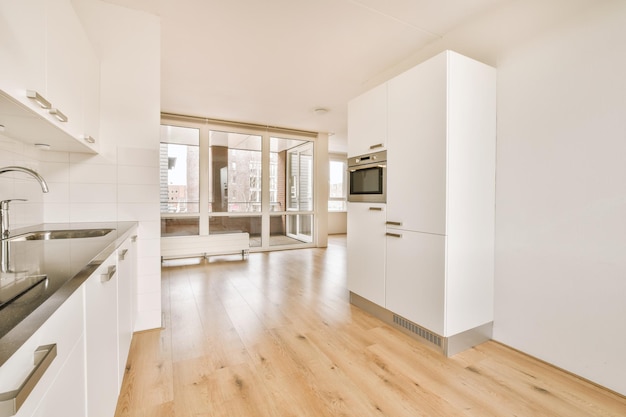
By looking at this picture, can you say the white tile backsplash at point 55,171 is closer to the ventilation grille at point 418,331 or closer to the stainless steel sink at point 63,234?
the stainless steel sink at point 63,234

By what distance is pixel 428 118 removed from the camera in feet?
6.69

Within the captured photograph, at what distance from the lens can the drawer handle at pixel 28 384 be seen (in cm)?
43

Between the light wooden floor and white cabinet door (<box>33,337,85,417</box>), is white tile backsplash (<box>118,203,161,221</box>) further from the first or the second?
white cabinet door (<box>33,337,85,417</box>)

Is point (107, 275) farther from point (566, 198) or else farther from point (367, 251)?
point (566, 198)

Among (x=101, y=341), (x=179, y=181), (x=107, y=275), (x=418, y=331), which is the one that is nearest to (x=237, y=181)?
(x=179, y=181)

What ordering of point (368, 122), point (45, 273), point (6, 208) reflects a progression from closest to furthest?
point (45, 273)
point (6, 208)
point (368, 122)

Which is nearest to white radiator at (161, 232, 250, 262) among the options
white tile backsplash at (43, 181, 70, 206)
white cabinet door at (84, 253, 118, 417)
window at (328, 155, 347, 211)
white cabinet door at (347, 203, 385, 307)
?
white tile backsplash at (43, 181, 70, 206)

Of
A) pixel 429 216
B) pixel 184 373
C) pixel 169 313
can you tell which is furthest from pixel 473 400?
pixel 169 313

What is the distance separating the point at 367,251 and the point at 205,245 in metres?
3.45

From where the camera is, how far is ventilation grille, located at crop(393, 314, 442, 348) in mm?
2037

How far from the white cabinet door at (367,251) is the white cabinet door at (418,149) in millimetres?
201

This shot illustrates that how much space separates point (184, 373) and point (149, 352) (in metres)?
0.43

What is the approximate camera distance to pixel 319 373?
1767 millimetres

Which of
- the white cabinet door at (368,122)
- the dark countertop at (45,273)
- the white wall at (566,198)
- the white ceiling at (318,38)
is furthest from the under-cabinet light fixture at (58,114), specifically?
the white wall at (566,198)
